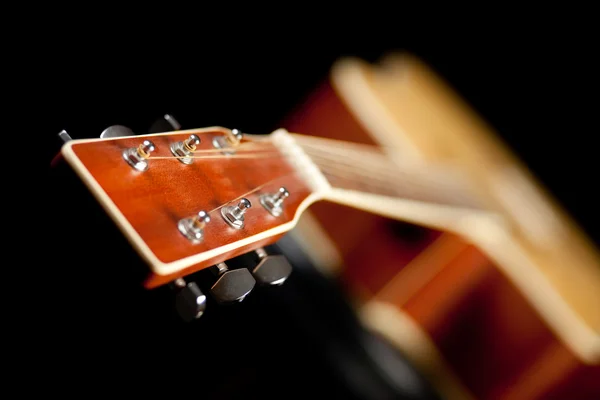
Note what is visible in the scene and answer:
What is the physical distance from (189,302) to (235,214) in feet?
0.41

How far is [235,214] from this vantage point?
2.07ft

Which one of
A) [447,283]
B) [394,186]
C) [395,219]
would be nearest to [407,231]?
[395,219]

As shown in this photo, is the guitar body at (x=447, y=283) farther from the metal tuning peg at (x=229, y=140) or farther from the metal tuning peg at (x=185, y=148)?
the metal tuning peg at (x=185, y=148)

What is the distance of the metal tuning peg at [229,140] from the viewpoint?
2.44 ft

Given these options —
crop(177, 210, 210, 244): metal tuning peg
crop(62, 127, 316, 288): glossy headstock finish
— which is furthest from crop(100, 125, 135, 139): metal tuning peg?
crop(177, 210, 210, 244): metal tuning peg

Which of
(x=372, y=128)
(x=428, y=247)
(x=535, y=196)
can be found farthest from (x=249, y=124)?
(x=535, y=196)

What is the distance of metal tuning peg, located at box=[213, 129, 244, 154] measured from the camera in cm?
74

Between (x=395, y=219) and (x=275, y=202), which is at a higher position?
(x=275, y=202)

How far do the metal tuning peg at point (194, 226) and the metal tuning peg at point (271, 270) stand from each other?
0.31 ft

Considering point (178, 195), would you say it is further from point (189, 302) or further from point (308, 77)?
point (308, 77)

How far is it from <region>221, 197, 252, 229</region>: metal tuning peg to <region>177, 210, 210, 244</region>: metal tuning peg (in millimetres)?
43

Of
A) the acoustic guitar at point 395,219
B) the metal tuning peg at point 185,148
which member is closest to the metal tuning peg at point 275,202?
the acoustic guitar at point 395,219

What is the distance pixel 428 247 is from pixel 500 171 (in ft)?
2.13

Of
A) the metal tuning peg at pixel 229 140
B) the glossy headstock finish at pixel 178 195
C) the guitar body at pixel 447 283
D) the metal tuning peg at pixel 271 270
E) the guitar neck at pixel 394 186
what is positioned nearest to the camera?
the glossy headstock finish at pixel 178 195
